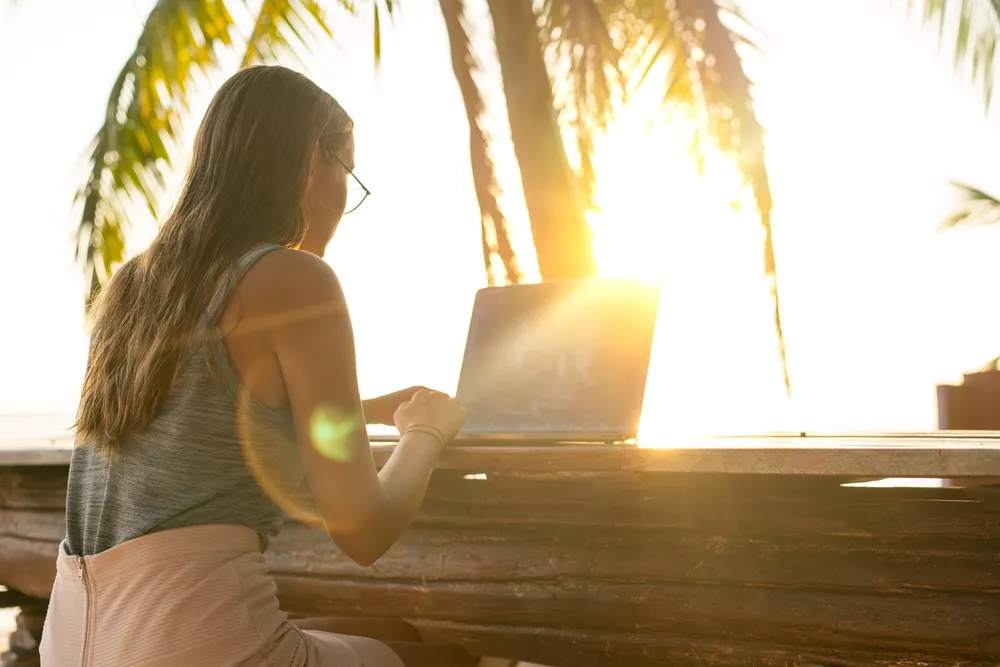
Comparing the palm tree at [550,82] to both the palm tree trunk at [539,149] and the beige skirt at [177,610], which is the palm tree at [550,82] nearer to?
the palm tree trunk at [539,149]

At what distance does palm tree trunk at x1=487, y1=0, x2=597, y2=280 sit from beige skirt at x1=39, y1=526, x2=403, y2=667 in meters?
2.95

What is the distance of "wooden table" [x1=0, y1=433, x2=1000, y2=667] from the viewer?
183 centimetres

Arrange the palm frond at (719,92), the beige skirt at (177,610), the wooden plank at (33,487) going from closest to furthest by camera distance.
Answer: the beige skirt at (177,610) → the wooden plank at (33,487) → the palm frond at (719,92)

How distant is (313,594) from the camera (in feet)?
9.70

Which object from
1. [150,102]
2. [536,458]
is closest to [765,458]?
[536,458]

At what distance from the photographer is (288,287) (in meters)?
1.30

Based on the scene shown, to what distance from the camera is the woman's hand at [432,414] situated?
1.71m

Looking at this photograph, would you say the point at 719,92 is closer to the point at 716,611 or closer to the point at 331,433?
the point at 716,611

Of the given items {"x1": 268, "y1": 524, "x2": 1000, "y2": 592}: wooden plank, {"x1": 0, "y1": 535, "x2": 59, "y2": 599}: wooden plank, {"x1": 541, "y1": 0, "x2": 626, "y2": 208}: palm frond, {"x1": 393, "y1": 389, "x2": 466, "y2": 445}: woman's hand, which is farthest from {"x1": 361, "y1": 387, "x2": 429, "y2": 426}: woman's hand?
{"x1": 541, "y1": 0, "x2": 626, "y2": 208}: palm frond

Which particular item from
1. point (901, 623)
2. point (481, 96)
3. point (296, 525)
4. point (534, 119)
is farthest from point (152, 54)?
point (901, 623)

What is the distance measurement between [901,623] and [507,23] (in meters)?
3.24

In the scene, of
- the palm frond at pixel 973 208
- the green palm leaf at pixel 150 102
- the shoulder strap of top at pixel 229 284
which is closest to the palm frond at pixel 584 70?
the green palm leaf at pixel 150 102

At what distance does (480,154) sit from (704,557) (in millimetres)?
2949

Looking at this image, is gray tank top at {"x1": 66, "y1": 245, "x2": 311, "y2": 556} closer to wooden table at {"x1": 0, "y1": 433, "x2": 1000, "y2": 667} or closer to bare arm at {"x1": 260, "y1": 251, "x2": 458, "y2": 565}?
bare arm at {"x1": 260, "y1": 251, "x2": 458, "y2": 565}
